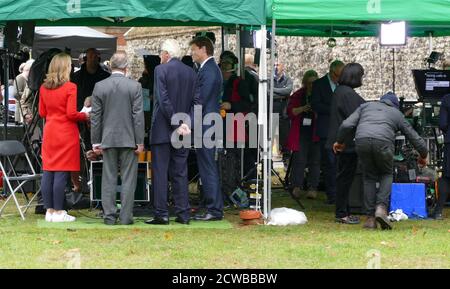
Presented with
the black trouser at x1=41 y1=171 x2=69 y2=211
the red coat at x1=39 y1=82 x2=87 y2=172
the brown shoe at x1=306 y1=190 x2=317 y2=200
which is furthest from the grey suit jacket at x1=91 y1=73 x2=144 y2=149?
the brown shoe at x1=306 y1=190 x2=317 y2=200

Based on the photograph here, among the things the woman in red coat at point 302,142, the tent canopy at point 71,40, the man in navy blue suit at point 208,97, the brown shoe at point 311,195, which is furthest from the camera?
the tent canopy at point 71,40

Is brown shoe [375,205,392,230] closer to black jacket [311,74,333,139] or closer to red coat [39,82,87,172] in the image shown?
black jacket [311,74,333,139]

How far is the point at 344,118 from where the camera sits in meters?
11.2

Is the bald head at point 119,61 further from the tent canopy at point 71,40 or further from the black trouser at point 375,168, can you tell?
the tent canopy at point 71,40

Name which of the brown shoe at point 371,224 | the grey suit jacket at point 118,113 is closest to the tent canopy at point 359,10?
the grey suit jacket at point 118,113

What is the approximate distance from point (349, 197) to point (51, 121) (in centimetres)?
368

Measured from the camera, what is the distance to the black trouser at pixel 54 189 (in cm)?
1084

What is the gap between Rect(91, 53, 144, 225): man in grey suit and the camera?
412 inches

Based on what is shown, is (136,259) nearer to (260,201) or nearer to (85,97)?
(260,201)

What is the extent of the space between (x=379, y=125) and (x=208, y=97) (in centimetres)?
190

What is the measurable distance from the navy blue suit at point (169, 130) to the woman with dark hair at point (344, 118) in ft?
5.34

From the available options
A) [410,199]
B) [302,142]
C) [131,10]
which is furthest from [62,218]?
[302,142]

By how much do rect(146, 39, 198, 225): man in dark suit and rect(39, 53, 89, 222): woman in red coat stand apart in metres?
0.88

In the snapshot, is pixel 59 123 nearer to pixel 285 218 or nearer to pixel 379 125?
pixel 285 218
